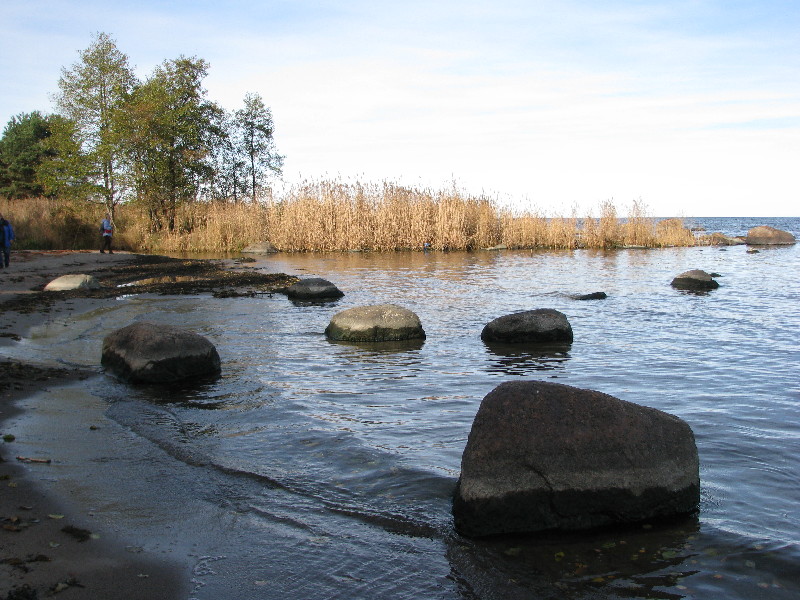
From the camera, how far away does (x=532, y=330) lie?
12125mm

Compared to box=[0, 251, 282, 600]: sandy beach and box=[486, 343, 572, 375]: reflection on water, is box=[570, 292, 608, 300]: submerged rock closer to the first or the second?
box=[486, 343, 572, 375]: reflection on water

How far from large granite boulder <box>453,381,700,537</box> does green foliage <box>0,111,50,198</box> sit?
54.9 metres

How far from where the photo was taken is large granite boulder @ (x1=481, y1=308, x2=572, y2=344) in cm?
1207

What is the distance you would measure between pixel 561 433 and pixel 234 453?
121 inches

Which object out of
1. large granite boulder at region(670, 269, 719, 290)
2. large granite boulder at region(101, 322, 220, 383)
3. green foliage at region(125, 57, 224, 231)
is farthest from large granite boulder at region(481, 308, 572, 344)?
green foliage at region(125, 57, 224, 231)

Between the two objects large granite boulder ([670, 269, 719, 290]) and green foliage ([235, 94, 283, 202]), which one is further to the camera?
green foliage ([235, 94, 283, 202])

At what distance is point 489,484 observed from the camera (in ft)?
15.4

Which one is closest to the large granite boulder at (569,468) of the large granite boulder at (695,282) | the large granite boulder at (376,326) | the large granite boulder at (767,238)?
the large granite boulder at (376,326)

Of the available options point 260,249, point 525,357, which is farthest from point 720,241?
point 525,357

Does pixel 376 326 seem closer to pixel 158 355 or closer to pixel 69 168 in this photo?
pixel 158 355

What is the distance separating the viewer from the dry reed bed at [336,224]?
38.0 meters

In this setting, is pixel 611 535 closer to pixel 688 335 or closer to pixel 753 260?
pixel 688 335

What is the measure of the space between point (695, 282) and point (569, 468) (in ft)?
58.4

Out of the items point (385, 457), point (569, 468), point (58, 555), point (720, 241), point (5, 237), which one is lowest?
point (385, 457)
